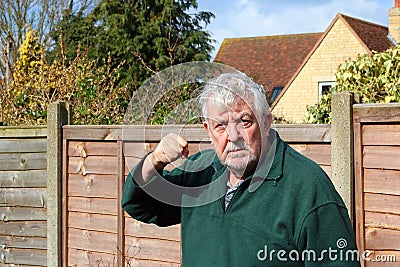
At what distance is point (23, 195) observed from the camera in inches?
222

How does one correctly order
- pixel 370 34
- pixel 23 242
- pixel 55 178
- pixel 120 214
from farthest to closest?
1. pixel 370 34
2. pixel 23 242
3. pixel 55 178
4. pixel 120 214

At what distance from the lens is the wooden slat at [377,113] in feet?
11.8

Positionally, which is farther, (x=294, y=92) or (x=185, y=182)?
(x=294, y=92)

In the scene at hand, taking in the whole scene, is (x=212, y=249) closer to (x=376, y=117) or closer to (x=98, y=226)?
(x=376, y=117)

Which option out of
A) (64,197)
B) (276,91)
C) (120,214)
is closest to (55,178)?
(64,197)

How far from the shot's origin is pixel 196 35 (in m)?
20.9

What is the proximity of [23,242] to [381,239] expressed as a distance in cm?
320

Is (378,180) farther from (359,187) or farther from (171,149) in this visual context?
(171,149)

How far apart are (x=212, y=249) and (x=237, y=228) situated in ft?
0.42

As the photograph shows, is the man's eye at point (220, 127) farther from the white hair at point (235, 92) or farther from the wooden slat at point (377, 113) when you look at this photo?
the wooden slat at point (377, 113)

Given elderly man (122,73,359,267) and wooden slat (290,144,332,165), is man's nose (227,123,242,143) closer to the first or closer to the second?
elderly man (122,73,359,267)

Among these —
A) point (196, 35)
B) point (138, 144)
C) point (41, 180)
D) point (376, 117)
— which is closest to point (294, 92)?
point (196, 35)

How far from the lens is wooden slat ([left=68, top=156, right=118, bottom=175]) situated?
4.97 metres

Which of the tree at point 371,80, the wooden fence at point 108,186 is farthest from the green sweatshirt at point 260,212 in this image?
the tree at point 371,80
